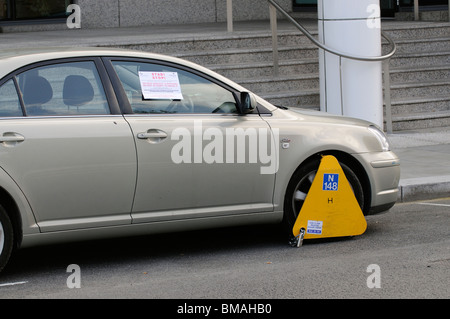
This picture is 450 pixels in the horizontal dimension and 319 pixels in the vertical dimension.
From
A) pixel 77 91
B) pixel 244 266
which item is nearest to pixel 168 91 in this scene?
pixel 77 91

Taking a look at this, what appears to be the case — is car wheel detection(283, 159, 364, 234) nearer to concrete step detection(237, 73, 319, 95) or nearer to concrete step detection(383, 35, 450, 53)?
concrete step detection(237, 73, 319, 95)

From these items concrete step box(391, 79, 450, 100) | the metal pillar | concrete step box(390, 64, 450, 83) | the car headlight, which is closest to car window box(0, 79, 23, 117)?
the car headlight

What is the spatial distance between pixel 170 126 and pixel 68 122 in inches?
30.4

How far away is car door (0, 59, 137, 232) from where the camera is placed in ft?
20.1

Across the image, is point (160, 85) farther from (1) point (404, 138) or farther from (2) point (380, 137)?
(1) point (404, 138)

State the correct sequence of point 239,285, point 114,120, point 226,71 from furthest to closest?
point 226,71, point 114,120, point 239,285

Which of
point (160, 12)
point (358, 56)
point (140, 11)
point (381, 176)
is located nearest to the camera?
point (381, 176)

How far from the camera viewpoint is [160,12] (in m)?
18.5

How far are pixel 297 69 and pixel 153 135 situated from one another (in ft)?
24.1

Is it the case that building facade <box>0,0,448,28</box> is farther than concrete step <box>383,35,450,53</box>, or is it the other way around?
building facade <box>0,0,448,28</box>

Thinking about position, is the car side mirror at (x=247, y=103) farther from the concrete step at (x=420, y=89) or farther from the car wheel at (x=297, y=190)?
the concrete step at (x=420, y=89)
